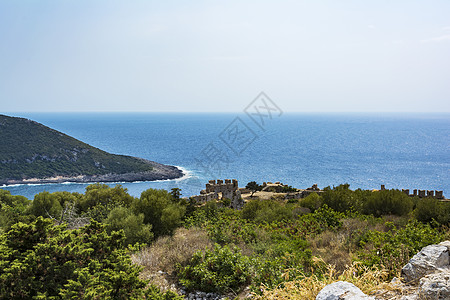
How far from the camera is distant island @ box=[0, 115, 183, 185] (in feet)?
240

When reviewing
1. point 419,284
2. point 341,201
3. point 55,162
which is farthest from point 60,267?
point 55,162

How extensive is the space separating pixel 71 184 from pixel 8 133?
27186mm

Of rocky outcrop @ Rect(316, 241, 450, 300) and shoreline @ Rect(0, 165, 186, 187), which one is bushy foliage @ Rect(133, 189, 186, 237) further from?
shoreline @ Rect(0, 165, 186, 187)

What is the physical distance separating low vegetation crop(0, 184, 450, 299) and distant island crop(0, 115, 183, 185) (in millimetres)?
66532

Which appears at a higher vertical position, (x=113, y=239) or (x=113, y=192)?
(x=113, y=239)

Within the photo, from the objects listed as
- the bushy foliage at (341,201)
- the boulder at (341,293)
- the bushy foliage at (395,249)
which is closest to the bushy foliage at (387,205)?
the bushy foliage at (341,201)

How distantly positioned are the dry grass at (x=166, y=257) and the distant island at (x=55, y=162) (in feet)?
221

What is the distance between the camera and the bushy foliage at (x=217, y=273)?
6176mm

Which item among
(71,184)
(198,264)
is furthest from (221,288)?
(71,184)

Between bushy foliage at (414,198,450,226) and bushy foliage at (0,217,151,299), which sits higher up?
bushy foliage at (0,217,151,299)

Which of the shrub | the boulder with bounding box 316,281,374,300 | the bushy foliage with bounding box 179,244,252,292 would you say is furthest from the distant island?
the boulder with bounding box 316,281,374,300

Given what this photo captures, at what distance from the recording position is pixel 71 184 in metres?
71.3

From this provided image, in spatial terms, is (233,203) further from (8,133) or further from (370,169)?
(8,133)

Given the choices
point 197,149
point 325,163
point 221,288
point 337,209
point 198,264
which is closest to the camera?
point 221,288
